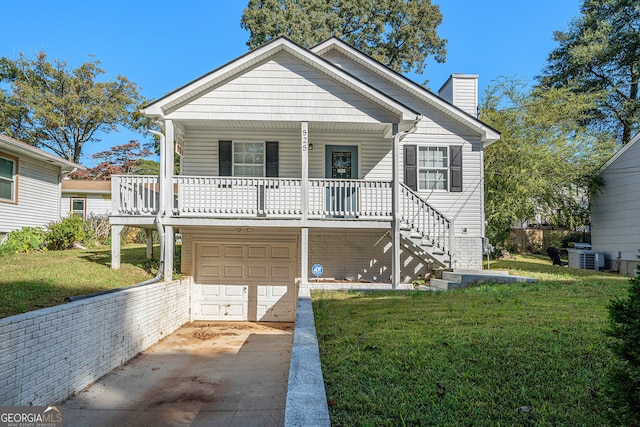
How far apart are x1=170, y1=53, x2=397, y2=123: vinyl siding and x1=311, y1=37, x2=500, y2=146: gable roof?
2.45m

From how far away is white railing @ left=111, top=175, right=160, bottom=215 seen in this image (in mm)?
9789

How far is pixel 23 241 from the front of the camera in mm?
13516

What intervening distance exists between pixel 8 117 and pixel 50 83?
3659mm

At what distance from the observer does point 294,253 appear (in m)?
11.8

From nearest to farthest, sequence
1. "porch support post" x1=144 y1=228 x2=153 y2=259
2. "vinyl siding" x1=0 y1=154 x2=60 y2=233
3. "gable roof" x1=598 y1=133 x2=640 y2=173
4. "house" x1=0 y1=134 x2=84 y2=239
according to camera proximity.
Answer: "porch support post" x1=144 y1=228 x2=153 y2=259, "gable roof" x1=598 y1=133 x2=640 y2=173, "house" x1=0 y1=134 x2=84 y2=239, "vinyl siding" x1=0 y1=154 x2=60 y2=233

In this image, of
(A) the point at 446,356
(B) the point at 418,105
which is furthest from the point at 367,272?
(A) the point at 446,356

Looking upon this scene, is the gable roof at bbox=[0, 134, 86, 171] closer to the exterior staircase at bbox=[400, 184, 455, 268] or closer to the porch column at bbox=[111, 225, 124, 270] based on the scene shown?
the porch column at bbox=[111, 225, 124, 270]

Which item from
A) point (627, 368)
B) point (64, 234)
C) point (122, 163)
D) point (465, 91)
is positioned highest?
point (122, 163)

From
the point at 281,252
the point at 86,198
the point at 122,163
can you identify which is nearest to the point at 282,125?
the point at 281,252

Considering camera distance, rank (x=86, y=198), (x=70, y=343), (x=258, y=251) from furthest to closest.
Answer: (x=86, y=198) → (x=258, y=251) → (x=70, y=343)

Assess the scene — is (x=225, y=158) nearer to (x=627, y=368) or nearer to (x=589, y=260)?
(x=627, y=368)

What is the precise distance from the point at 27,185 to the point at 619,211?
2164 centimetres

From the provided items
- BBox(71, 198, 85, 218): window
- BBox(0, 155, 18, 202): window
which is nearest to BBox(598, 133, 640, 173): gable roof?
BBox(0, 155, 18, 202): window

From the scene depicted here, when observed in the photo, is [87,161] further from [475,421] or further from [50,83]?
[475,421]
